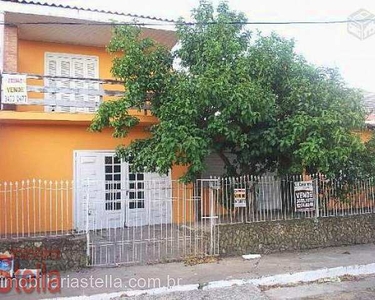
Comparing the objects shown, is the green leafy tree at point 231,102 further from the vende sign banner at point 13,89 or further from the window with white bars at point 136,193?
the vende sign banner at point 13,89

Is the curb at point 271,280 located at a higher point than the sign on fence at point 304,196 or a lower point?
lower

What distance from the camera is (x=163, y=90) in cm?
895

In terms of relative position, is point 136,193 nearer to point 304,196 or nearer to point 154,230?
point 154,230

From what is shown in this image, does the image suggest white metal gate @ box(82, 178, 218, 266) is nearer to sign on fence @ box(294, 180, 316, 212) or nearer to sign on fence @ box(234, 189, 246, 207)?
sign on fence @ box(234, 189, 246, 207)

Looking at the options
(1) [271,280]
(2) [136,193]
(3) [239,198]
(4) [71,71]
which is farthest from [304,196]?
(4) [71,71]

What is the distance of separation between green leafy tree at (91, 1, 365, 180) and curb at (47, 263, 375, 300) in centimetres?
201

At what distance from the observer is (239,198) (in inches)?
327

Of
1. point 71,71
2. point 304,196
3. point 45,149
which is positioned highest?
point 71,71

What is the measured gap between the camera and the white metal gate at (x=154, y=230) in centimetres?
794

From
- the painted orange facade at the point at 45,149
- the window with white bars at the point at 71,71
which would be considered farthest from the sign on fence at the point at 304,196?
the window with white bars at the point at 71,71

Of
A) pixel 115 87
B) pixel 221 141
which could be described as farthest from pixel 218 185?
pixel 115 87

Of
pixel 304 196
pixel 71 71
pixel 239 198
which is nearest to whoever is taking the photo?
pixel 239 198

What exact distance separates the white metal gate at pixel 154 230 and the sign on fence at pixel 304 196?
2.08 metres

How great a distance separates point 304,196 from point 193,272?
138 inches
